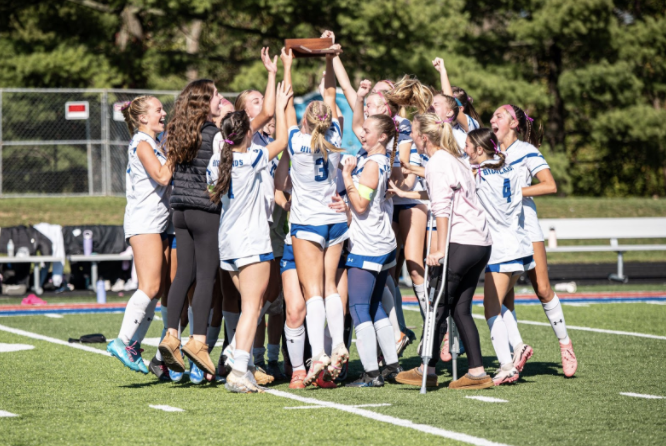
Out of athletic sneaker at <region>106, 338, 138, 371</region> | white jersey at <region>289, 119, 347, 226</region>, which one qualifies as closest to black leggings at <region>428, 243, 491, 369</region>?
white jersey at <region>289, 119, 347, 226</region>

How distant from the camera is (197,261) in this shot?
22.0ft


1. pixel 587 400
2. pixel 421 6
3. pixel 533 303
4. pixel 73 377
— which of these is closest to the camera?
pixel 587 400

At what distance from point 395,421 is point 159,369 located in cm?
244

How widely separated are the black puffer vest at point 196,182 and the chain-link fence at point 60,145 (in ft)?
46.2

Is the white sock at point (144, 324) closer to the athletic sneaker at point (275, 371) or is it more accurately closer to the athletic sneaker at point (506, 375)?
the athletic sneaker at point (275, 371)

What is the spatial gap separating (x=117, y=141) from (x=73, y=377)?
45.9 ft

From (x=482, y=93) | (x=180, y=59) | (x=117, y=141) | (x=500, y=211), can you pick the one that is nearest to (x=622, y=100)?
(x=482, y=93)

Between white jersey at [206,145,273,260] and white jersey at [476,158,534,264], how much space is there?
1733 mm

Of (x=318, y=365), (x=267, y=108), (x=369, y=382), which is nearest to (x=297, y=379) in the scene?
(x=318, y=365)

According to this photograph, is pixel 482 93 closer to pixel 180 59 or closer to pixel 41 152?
pixel 180 59

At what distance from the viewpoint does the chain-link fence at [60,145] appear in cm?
2047

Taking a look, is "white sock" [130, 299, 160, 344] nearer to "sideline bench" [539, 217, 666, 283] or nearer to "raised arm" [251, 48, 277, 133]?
"raised arm" [251, 48, 277, 133]

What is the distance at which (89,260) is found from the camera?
51.1ft

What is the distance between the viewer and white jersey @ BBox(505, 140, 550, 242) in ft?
24.1
